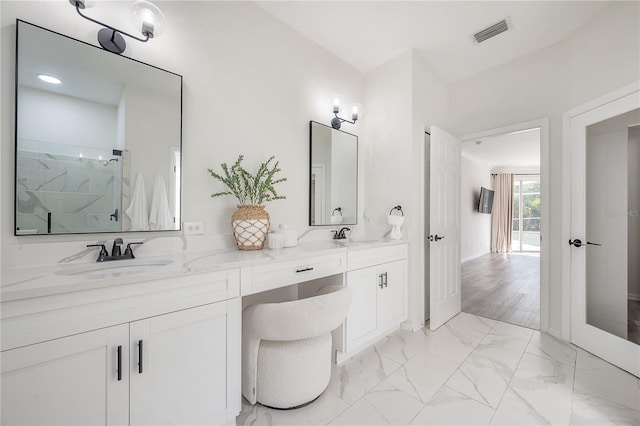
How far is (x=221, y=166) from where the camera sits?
1771 mm

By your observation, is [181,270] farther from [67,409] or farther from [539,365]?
[539,365]

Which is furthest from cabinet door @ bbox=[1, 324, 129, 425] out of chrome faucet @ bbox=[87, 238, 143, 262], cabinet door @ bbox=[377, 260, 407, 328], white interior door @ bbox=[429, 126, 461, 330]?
white interior door @ bbox=[429, 126, 461, 330]

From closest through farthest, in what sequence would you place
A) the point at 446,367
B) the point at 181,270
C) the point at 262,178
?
the point at 181,270
the point at 446,367
the point at 262,178

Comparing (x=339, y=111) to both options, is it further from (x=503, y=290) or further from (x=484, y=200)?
(x=484, y=200)

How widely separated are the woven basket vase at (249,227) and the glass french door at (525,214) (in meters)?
8.59

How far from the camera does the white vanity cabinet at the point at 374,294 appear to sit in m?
1.92

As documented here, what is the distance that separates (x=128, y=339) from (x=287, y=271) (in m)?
0.79

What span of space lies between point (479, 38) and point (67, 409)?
3.66 metres

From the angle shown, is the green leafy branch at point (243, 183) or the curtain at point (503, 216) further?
the curtain at point (503, 216)

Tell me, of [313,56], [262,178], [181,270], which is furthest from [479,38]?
[181,270]

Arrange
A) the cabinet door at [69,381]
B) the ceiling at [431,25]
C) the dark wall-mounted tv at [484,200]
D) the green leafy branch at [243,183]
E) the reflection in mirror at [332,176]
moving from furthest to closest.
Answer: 1. the dark wall-mounted tv at [484,200]
2. the reflection in mirror at [332,176]
3. the ceiling at [431,25]
4. the green leafy branch at [243,183]
5. the cabinet door at [69,381]

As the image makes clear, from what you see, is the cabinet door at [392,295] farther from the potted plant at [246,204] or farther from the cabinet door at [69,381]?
the cabinet door at [69,381]

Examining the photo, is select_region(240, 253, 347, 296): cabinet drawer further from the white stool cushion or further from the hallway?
the hallway

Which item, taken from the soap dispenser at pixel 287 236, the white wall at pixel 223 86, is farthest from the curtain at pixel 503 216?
the soap dispenser at pixel 287 236
